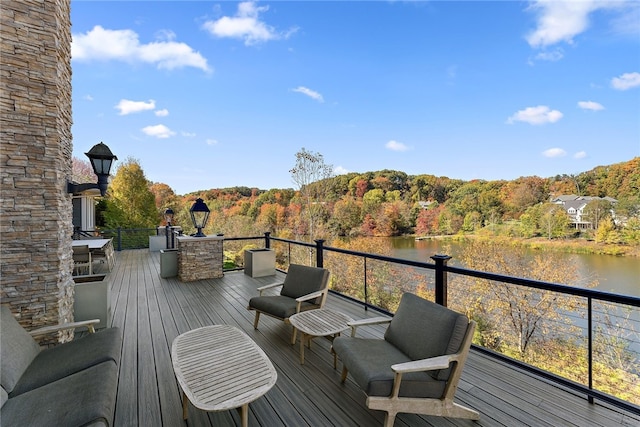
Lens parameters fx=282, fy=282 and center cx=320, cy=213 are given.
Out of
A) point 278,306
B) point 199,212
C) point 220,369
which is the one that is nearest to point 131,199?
point 199,212

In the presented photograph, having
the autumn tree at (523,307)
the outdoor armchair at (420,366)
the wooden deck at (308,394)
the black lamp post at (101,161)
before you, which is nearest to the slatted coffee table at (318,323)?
the wooden deck at (308,394)

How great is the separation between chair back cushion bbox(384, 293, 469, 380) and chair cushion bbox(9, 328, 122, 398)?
7.15 ft

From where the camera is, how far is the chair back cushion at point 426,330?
6.34 ft

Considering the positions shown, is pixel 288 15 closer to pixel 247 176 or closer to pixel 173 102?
pixel 173 102

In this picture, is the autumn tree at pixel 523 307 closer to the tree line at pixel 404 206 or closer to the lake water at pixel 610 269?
the lake water at pixel 610 269

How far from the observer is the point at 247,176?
25.1m

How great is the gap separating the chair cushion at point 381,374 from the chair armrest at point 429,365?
117 mm

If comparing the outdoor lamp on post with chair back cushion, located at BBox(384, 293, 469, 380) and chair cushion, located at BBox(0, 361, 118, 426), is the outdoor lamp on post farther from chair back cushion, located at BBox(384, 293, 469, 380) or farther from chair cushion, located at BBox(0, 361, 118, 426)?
chair back cushion, located at BBox(384, 293, 469, 380)

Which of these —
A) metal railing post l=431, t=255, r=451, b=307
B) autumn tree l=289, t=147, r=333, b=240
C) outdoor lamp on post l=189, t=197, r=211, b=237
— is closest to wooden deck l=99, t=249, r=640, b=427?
metal railing post l=431, t=255, r=451, b=307

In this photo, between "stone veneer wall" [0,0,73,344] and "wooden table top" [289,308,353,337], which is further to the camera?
"wooden table top" [289,308,353,337]

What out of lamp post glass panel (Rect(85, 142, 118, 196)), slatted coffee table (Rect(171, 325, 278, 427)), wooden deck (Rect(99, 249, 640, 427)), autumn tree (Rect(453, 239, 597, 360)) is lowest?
autumn tree (Rect(453, 239, 597, 360))

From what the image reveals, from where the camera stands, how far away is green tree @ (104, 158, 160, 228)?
15.0 metres

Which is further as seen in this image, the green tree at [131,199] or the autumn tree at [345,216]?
the autumn tree at [345,216]

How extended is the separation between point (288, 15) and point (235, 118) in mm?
6964
